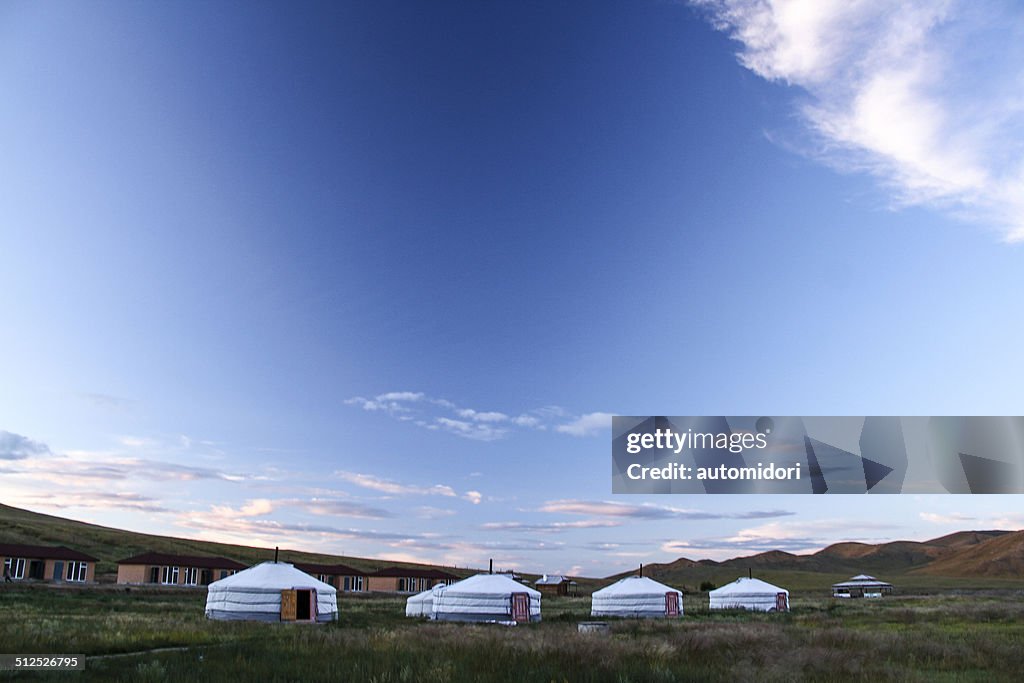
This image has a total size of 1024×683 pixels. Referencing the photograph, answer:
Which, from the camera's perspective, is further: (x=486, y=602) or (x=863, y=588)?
(x=863, y=588)

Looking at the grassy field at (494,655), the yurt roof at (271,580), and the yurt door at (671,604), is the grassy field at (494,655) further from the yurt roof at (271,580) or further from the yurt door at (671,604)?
the yurt door at (671,604)

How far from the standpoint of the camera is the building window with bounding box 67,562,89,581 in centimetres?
5466

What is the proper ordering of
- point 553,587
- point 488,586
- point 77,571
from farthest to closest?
point 553,587 → point 77,571 → point 488,586

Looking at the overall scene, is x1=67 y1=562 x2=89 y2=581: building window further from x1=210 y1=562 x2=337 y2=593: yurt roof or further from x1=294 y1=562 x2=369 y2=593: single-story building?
x1=210 y1=562 x2=337 y2=593: yurt roof

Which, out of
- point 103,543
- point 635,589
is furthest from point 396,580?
point 635,589

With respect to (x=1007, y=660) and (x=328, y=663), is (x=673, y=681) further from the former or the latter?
(x=1007, y=660)

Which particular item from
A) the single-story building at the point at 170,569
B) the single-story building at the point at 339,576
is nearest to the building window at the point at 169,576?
the single-story building at the point at 170,569

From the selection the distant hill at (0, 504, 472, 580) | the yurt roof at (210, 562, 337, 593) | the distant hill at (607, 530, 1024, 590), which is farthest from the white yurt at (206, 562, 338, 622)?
the distant hill at (607, 530, 1024, 590)

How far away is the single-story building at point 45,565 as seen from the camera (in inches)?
1982

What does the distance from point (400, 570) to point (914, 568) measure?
147904 millimetres

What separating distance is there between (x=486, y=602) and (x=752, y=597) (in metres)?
20.3

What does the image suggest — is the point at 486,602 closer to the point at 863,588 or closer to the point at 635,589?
the point at 635,589

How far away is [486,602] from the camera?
34844mm

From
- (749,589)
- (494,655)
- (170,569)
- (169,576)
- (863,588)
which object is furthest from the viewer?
(863,588)
